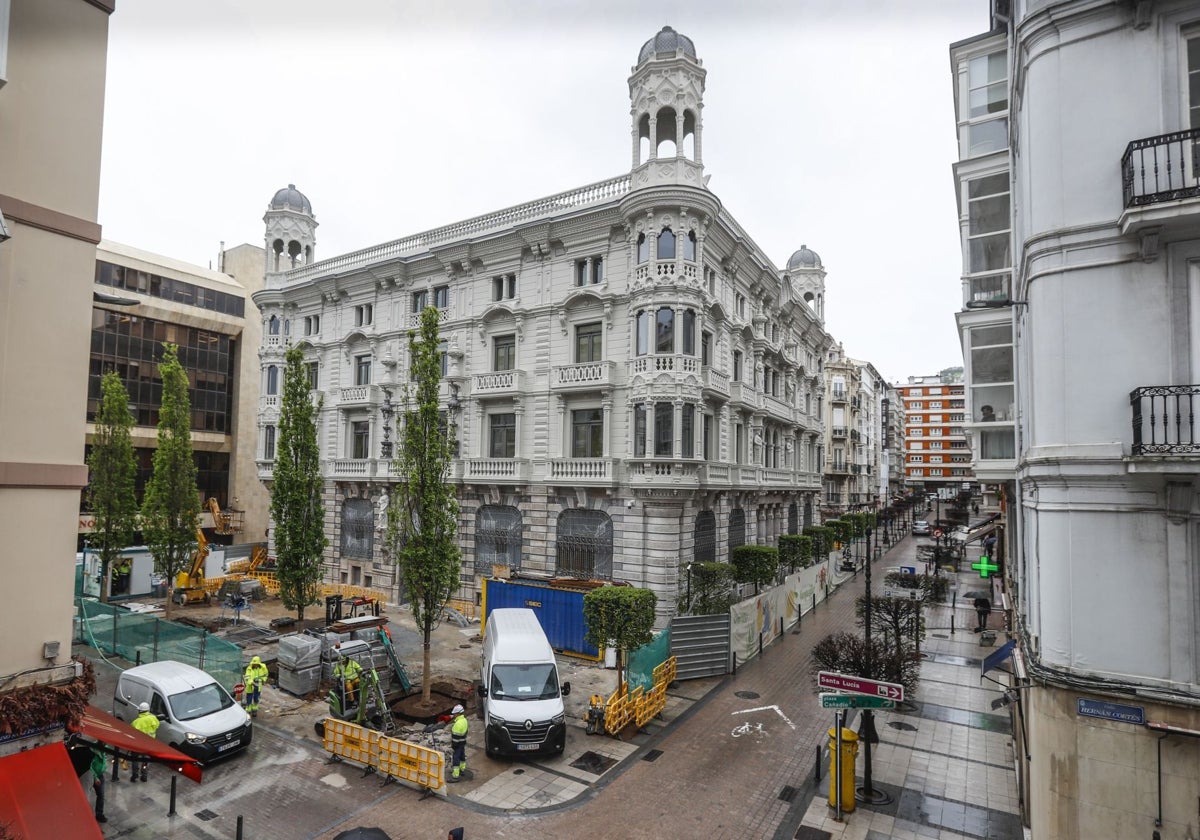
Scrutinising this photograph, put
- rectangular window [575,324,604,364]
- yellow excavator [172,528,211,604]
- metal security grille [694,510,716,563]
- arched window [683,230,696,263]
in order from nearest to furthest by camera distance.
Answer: arched window [683,230,696,263] → metal security grille [694,510,716,563] → rectangular window [575,324,604,364] → yellow excavator [172,528,211,604]

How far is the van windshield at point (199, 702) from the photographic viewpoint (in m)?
14.8

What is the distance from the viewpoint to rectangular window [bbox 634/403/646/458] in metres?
25.7

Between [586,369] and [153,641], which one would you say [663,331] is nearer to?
[586,369]

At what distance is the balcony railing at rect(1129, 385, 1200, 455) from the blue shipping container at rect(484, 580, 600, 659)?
1829 centimetres

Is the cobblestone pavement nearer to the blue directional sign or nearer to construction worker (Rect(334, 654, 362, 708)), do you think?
construction worker (Rect(334, 654, 362, 708))

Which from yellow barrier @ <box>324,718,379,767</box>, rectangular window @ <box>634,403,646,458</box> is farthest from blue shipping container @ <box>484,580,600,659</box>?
yellow barrier @ <box>324,718,379,767</box>

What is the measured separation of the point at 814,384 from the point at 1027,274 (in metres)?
40.4

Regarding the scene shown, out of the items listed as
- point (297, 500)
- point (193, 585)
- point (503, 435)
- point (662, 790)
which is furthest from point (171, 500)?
point (662, 790)

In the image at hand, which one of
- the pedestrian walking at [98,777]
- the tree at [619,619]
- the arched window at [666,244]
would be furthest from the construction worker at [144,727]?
the arched window at [666,244]

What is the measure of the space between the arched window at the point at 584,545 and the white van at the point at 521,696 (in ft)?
31.4

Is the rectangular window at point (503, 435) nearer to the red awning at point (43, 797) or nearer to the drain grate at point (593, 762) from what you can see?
the drain grate at point (593, 762)

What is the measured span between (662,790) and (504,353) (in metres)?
21.8

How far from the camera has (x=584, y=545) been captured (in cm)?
2756

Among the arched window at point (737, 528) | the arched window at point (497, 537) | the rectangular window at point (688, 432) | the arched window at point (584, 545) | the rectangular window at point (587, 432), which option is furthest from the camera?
the arched window at point (737, 528)
